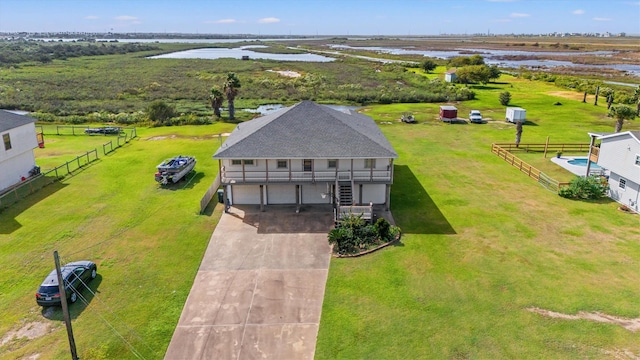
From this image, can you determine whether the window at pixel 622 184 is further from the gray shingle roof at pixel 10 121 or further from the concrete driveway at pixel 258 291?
the gray shingle roof at pixel 10 121

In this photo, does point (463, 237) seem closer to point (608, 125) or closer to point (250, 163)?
point (250, 163)

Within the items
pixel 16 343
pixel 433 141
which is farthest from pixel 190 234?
pixel 433 141

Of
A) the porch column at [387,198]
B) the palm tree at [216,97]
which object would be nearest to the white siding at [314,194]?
the porch column at [387,198]

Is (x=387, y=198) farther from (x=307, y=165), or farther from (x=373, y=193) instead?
(x=307, y=165)

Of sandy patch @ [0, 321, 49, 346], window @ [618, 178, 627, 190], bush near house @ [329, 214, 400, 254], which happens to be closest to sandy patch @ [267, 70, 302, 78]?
window @ [618, 178, 627, 190]

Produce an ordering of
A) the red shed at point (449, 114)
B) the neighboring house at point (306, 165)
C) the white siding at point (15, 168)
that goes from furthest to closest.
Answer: the red shed at point (449, 114) → the white siding at point (15, 168) → the neighboring house at point (306, 165)

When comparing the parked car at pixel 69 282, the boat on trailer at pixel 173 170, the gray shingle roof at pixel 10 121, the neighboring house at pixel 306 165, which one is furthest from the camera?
the boat on trailer at pixel 173 170
